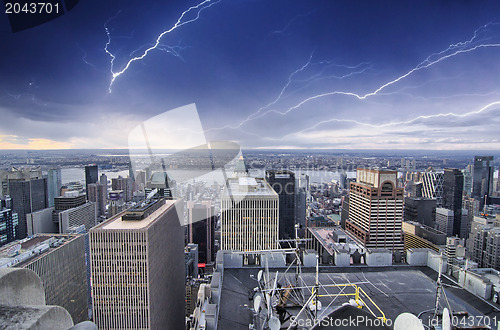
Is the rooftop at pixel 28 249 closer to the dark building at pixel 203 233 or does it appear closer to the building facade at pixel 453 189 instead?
the dark building at pixel 203 233

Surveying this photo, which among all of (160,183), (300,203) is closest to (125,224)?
(160,183)

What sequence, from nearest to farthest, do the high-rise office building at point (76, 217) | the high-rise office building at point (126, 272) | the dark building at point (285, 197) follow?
the high-rise office building at point (126, 272) < the dark building at point (285, 197) < the high-rise office building at point (76, 217)

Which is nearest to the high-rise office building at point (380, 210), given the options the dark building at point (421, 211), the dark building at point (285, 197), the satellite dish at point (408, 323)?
the dark building at point (285, 197)

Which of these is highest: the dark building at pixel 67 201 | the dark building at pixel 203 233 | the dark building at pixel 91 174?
the dark building at pixel 91 174

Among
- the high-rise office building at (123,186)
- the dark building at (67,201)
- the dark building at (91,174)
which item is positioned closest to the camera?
the dark building at (67,201)

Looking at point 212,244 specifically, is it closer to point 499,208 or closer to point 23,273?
point 23,273

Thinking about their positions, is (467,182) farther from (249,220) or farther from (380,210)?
(249,220)

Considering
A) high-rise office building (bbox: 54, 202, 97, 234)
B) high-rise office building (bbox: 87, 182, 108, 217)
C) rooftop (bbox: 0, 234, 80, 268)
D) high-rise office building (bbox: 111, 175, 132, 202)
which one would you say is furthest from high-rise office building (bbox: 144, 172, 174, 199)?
high-rise office building (bbox: 111, 175, 132, 202)
